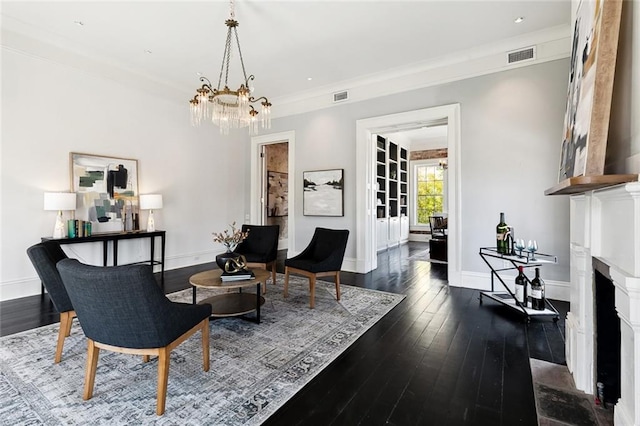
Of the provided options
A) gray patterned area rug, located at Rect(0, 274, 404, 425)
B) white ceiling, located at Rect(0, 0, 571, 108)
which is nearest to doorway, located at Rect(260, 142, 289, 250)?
white ceiling, located at Rect(0, 0, 571, 108)

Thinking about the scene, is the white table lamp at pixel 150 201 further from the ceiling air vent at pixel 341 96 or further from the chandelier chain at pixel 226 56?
the ceiling air vent at pixel 341 96

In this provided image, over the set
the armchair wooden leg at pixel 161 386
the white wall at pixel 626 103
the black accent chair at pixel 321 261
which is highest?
the white wall at pixel 626 103

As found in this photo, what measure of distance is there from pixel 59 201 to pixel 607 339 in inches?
Result: 223

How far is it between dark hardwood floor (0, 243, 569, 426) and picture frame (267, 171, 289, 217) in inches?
189

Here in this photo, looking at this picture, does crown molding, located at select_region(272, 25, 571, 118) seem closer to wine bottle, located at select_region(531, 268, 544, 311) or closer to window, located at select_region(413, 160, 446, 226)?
wine bottle, located at select_region(531, 268, 544, 311)

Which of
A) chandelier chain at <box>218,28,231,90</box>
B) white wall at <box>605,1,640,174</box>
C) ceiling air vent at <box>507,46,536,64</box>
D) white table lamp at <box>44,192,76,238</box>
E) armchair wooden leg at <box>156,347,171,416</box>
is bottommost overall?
armchair wooden leg at <box>156,347,171,416</box>

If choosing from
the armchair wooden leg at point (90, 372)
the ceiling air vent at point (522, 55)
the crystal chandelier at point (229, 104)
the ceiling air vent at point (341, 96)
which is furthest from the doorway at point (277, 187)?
the armchair wooden leg at point (90, 372)

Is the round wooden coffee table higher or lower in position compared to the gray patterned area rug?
higher

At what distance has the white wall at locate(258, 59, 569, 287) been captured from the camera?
153 inches

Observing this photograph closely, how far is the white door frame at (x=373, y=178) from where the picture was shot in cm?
449

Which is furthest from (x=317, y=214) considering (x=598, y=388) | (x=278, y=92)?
(x=598, y=388)

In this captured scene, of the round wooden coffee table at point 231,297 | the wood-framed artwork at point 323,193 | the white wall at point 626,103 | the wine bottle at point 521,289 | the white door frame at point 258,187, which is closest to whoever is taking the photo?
the white wall at point 626,103

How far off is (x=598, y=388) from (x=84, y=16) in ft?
19.5

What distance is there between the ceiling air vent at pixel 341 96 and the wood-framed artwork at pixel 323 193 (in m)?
1.31
